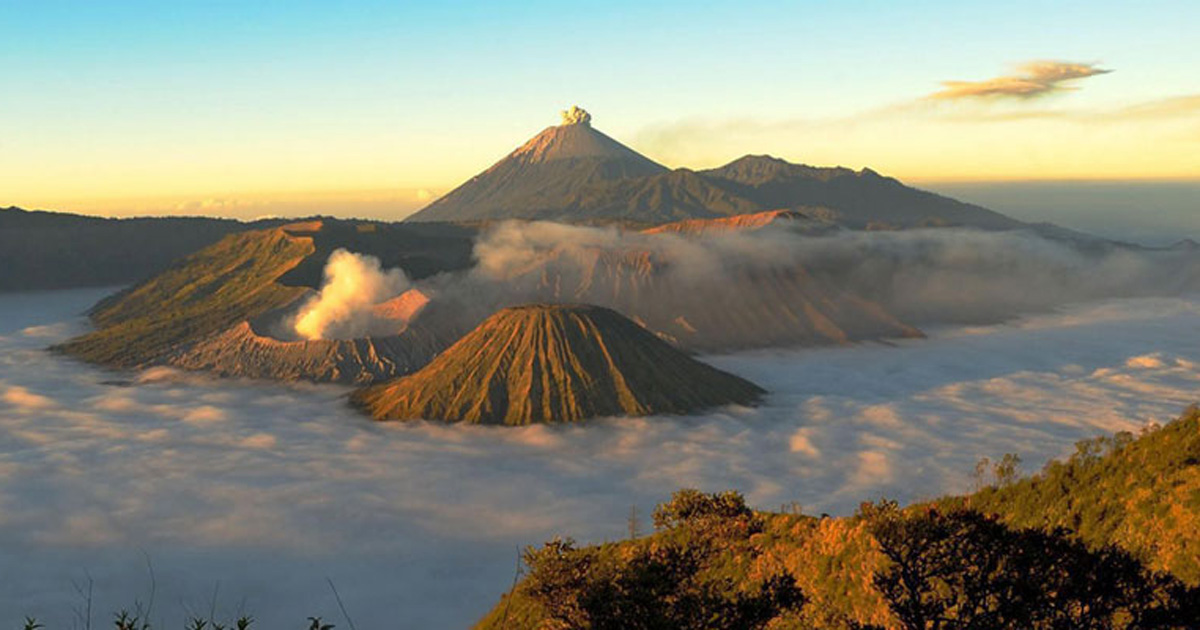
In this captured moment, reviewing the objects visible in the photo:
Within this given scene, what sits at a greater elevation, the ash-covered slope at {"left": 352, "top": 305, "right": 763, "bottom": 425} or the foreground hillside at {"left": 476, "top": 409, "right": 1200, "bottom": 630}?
the foreground hillside at {"left": 476, "top": 409, "right": 1200, "bottom": 630}

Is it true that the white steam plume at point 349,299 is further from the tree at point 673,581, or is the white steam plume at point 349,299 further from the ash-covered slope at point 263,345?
the tree at point 673,581

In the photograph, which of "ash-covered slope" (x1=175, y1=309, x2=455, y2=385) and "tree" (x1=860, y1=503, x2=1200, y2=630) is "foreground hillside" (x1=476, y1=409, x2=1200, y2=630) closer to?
"tree" (x1=860, y1=503, x2=1200, y2=630)

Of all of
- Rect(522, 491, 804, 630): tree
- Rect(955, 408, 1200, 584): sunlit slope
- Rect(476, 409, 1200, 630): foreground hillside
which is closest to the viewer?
Rect(476, 409, 1200, 630): foreground hillside

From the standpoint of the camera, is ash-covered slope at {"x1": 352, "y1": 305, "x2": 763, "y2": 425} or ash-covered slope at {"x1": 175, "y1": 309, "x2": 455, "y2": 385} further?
ash-covered slope at {"x1": 175, "y1": 309, "x2": 455, "y2": 385}

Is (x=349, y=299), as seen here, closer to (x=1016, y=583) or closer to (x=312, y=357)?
(x=312, y=357)

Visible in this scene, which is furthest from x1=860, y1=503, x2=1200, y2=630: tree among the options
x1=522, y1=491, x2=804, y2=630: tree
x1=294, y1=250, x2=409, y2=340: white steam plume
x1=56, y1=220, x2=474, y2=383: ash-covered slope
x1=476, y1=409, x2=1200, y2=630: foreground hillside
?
x1=294, y1=250, x2=409, y2=340: white steam plume

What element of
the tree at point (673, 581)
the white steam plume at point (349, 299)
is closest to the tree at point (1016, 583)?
the tree at point (673, 581)

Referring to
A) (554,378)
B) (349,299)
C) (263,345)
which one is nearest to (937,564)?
(554,378)
